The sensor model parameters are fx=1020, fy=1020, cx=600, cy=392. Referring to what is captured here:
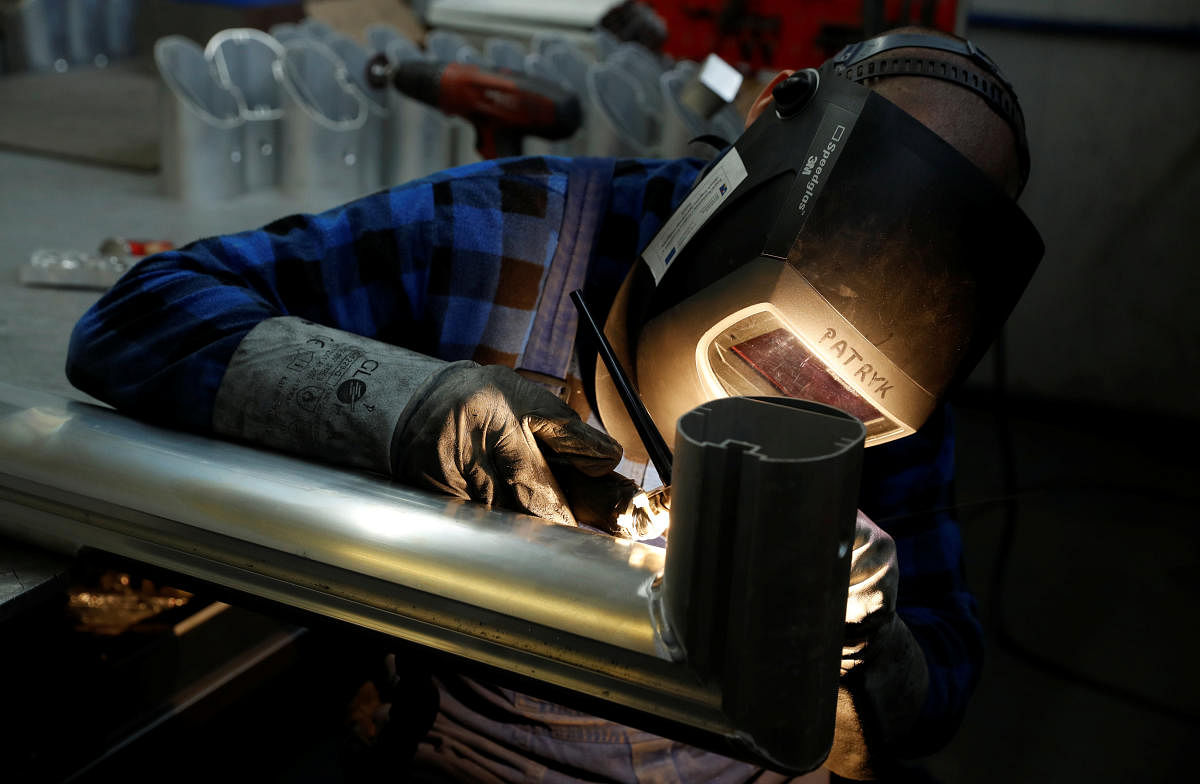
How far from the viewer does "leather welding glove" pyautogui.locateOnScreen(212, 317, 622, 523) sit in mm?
748

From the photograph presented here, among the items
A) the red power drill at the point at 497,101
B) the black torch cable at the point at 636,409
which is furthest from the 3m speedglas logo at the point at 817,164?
the red power drill at the point at 497,101

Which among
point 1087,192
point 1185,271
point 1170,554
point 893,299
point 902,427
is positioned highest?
point 893,299

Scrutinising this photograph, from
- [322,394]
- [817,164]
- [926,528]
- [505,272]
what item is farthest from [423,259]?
[926,528]

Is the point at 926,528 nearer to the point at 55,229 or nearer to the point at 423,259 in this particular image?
the point at 423,259

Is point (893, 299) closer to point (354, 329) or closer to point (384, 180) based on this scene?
point (354, 329)

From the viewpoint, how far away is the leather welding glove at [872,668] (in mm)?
748

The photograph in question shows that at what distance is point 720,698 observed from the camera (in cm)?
54

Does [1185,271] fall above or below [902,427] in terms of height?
below

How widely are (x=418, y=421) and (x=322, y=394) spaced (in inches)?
3.1

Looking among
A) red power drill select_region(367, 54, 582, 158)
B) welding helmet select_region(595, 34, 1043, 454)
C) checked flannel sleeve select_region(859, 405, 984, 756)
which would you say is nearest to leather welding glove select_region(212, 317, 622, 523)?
welding helmet select_region(595, 34, 1043, 454)

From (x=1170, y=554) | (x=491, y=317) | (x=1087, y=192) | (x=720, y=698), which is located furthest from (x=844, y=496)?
(x=1087, y=192)

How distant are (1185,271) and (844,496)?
3268mm

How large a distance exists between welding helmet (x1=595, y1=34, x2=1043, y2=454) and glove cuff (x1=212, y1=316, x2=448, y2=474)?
217 mm

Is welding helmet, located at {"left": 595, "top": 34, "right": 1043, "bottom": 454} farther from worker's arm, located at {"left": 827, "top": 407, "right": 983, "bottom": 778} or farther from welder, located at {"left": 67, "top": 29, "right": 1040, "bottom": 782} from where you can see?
worker's arm, located at {"left": 827, "top": 407, "right": 983, "bottom": 778}
